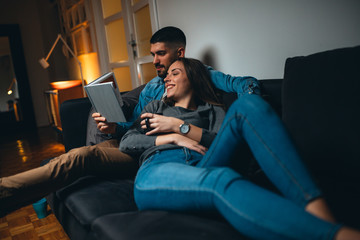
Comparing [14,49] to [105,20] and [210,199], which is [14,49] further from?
[210,199]

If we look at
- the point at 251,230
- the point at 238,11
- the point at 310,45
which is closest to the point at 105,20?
the point at 238,11

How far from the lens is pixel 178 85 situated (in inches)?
53.7

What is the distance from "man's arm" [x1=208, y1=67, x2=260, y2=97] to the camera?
1395mm

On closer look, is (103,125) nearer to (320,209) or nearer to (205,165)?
(205,165)

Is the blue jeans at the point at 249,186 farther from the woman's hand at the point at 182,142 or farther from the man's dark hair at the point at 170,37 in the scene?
the man's dark hair at the point at 170,37

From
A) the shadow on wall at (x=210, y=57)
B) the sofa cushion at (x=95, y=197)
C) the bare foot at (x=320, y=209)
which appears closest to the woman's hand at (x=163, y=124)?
the sofa cushion at (x=95, y=197)

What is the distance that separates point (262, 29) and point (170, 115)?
81 centimetres

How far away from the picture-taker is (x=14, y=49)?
534 centimetres

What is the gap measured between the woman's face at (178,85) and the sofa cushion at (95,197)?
1.49 ft

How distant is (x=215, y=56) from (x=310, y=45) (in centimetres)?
75

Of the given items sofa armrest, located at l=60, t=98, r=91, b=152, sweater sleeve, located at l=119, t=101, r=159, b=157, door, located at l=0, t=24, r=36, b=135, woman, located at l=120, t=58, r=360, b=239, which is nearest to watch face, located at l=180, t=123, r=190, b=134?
woman, located at l=120, t=58, r=360, b=239

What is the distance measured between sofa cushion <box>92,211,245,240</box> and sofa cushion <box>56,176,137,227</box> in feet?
0.28

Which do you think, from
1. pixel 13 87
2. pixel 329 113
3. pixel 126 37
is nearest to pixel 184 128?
pixel 329 113

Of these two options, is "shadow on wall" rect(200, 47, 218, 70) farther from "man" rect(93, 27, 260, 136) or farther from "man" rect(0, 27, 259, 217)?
"man" rect(0, 27, 259, 217)
